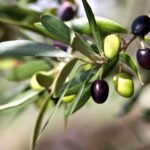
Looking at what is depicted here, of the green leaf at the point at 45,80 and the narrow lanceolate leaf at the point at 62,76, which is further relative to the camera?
the green leaf at the point at 45,80

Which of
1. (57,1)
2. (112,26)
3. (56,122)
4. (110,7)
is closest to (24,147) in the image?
(56,122)

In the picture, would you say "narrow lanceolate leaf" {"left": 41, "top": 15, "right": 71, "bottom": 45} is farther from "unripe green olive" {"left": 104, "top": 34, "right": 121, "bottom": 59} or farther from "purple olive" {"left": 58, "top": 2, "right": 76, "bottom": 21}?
"purple olive" {"left": 58, "top": 2, "right": 76, "bottom": 21}

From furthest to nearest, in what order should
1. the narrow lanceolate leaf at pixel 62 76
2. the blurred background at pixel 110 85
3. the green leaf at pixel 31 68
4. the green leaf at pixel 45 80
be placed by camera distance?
the blurred background at pixel 110 85, the green leaf at pixel 31 68, the green leaf at pixel 45 80, the narrow lanceolate leaf at pixel 62 76

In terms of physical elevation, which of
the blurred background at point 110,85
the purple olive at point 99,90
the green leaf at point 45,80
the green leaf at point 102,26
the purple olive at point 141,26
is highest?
the purple olive at point 141,26

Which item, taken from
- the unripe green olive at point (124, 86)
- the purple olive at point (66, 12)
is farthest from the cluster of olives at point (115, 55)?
the purple olive at point (66, 12)

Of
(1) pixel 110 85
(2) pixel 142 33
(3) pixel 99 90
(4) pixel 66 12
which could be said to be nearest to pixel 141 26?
(2) pixel 142 33

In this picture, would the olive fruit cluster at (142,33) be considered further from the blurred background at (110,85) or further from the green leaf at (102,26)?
the blurred background at (110,85)
